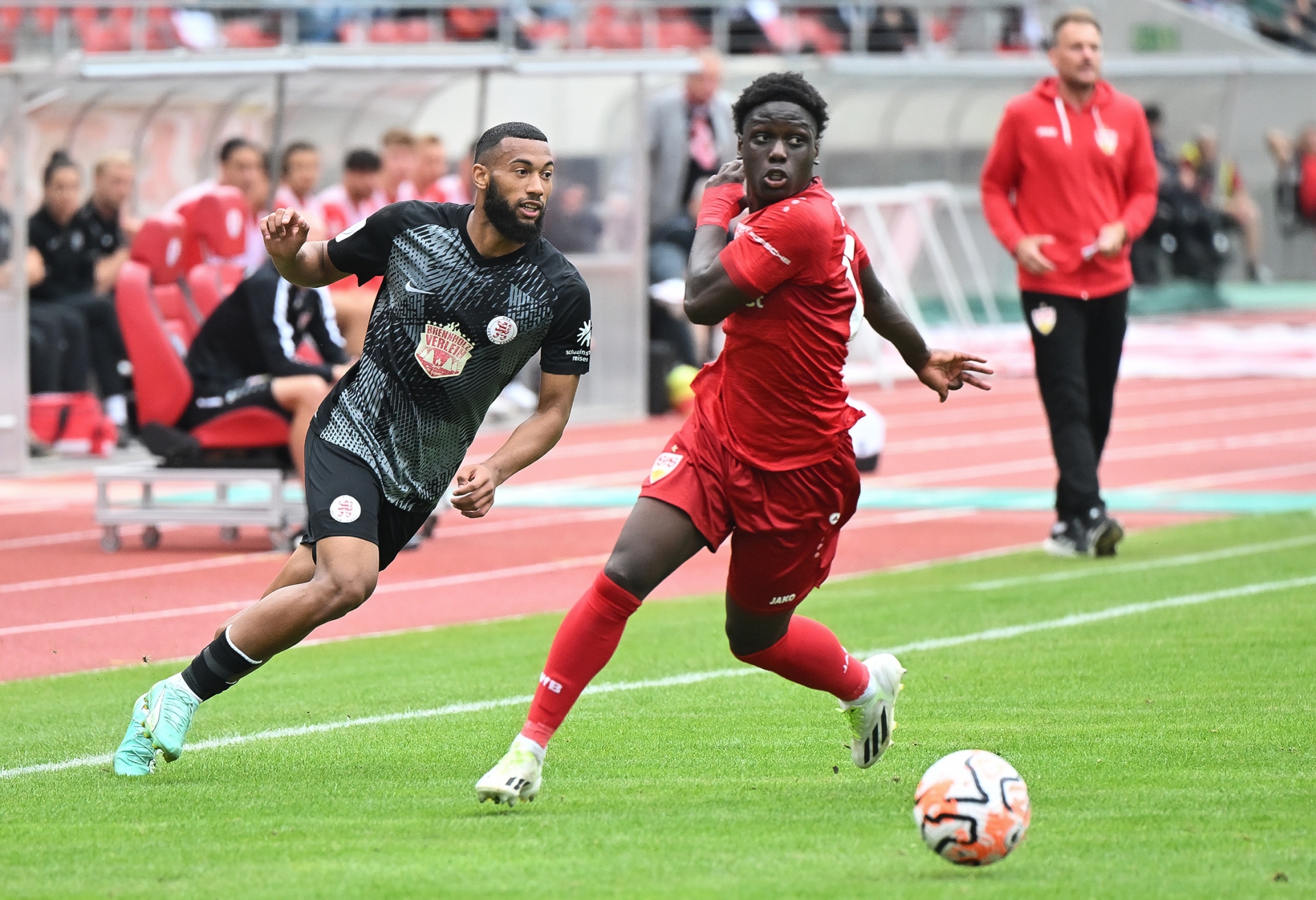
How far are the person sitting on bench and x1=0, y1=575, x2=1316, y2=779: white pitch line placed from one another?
4.25 m

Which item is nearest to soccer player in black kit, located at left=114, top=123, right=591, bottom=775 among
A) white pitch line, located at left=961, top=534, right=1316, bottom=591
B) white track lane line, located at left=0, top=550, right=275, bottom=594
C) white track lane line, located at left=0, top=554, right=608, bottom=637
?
white track lane line, located at left=0, top=554, right=608, bottom=637

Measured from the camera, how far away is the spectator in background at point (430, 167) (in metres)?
17.0

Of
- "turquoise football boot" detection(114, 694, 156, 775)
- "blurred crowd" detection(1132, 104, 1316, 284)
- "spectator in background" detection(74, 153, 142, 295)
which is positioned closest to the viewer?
"turquoise football boot" detection(114, 694, 156, 775)

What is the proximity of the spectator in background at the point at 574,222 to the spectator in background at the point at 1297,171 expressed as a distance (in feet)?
58.9

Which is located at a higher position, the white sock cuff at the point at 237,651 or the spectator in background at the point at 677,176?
the white sock cuff at the point at 237,651

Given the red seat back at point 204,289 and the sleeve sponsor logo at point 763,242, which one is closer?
the sleeve sponsor logo at point 763,242

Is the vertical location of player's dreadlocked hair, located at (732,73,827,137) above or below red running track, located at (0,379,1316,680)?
above

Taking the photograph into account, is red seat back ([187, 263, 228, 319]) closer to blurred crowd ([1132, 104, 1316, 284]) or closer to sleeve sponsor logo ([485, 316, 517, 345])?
sleeve sponsor logo ([485, 316, 517, 345])

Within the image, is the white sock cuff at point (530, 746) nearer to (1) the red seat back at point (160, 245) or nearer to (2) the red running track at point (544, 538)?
(2) the red running track at point (544, 538)

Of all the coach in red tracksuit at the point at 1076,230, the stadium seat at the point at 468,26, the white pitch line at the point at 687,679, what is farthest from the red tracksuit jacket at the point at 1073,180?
the stadium seat at the point at 468,26

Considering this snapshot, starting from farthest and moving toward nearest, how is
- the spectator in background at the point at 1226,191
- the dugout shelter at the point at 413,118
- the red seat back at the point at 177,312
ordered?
1. the spectator in background at the point at 1226,191
2. the dugout shelter at the point at 413,118
3. the red seat back at the point at 177,312

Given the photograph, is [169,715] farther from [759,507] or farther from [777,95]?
[777,95]

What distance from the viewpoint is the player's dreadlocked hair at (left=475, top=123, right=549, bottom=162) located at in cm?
613

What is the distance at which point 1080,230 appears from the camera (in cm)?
1119
